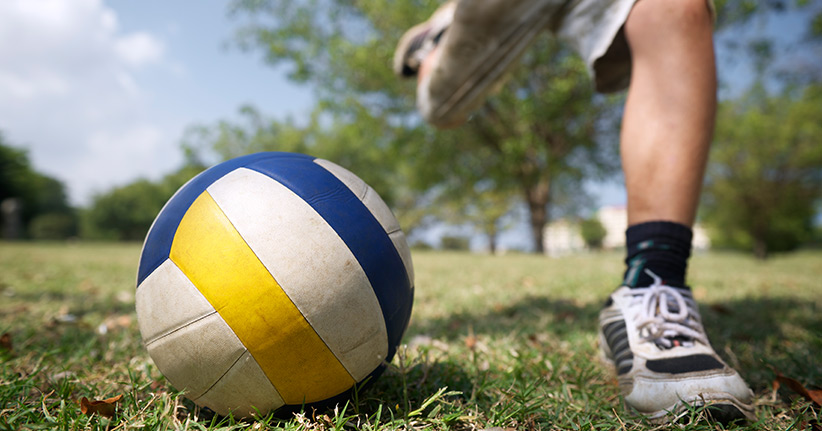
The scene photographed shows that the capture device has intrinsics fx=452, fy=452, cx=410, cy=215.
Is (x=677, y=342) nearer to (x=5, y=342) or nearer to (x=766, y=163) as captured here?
(x=5, y=342)

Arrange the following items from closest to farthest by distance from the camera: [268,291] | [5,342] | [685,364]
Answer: [268,291] < [685,364] < [5,342]

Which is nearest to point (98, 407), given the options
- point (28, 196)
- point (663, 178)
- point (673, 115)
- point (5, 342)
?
point (5, 342)

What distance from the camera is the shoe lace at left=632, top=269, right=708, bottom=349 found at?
164 centimetres

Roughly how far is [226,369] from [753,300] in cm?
447

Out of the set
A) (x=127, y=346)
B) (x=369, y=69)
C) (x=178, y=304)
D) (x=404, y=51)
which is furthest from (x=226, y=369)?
(x=369, y=69)

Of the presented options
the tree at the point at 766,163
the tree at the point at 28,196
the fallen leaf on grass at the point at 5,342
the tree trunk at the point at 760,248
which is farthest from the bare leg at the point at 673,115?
the tree at the point at 28,196

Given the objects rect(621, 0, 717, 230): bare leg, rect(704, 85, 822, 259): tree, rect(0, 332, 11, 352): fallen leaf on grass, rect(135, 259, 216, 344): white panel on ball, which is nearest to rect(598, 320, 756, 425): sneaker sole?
rect(621, 0, 717, 230): bare leg

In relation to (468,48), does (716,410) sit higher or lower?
lower

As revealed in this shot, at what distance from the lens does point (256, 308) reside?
1266 millimetres

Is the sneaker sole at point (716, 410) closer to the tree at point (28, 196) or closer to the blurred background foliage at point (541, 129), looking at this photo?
the blurred background foliage at point (541, 129)

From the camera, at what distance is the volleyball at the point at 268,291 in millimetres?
1273

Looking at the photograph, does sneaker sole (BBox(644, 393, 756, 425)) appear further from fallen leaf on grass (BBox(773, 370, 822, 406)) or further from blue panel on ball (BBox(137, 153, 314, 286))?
blue panel on ball (BBox(137, 153, 314, 286))

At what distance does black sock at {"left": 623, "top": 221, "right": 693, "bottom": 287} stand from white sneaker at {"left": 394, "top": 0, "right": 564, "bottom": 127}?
1306 millimetres

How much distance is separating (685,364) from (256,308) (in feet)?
4.67
